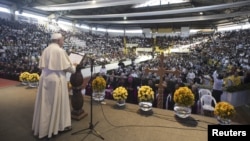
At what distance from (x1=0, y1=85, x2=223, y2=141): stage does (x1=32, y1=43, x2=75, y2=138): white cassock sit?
251mm

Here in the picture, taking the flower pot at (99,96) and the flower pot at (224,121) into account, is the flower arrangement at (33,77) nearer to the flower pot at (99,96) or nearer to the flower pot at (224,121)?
the flower pot at (99,96)

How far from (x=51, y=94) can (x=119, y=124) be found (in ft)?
4.34

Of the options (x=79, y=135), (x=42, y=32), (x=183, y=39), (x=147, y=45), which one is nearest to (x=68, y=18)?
(x=42, y=32)

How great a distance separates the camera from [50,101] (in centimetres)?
268

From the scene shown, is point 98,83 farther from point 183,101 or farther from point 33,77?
point 33,77

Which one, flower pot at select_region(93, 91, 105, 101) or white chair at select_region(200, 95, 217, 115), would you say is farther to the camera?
white chair at select_region(200, 95, 217, 115)

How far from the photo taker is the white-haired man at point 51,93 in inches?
104

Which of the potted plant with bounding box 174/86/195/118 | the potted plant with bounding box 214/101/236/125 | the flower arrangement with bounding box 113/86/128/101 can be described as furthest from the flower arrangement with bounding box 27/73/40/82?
the potted plant with bounding box 214/101/236/125

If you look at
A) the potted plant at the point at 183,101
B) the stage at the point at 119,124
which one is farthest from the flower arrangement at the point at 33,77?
the potted plant at the point at 183,101

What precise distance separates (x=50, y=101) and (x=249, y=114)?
19.7 feet

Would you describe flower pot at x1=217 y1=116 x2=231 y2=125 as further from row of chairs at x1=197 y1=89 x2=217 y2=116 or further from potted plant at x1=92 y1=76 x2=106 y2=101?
potted plant at x1=92 y1=76 x2=106 y2=101

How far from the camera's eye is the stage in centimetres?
287

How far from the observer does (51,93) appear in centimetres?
268

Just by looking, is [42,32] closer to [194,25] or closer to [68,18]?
[68,18]
